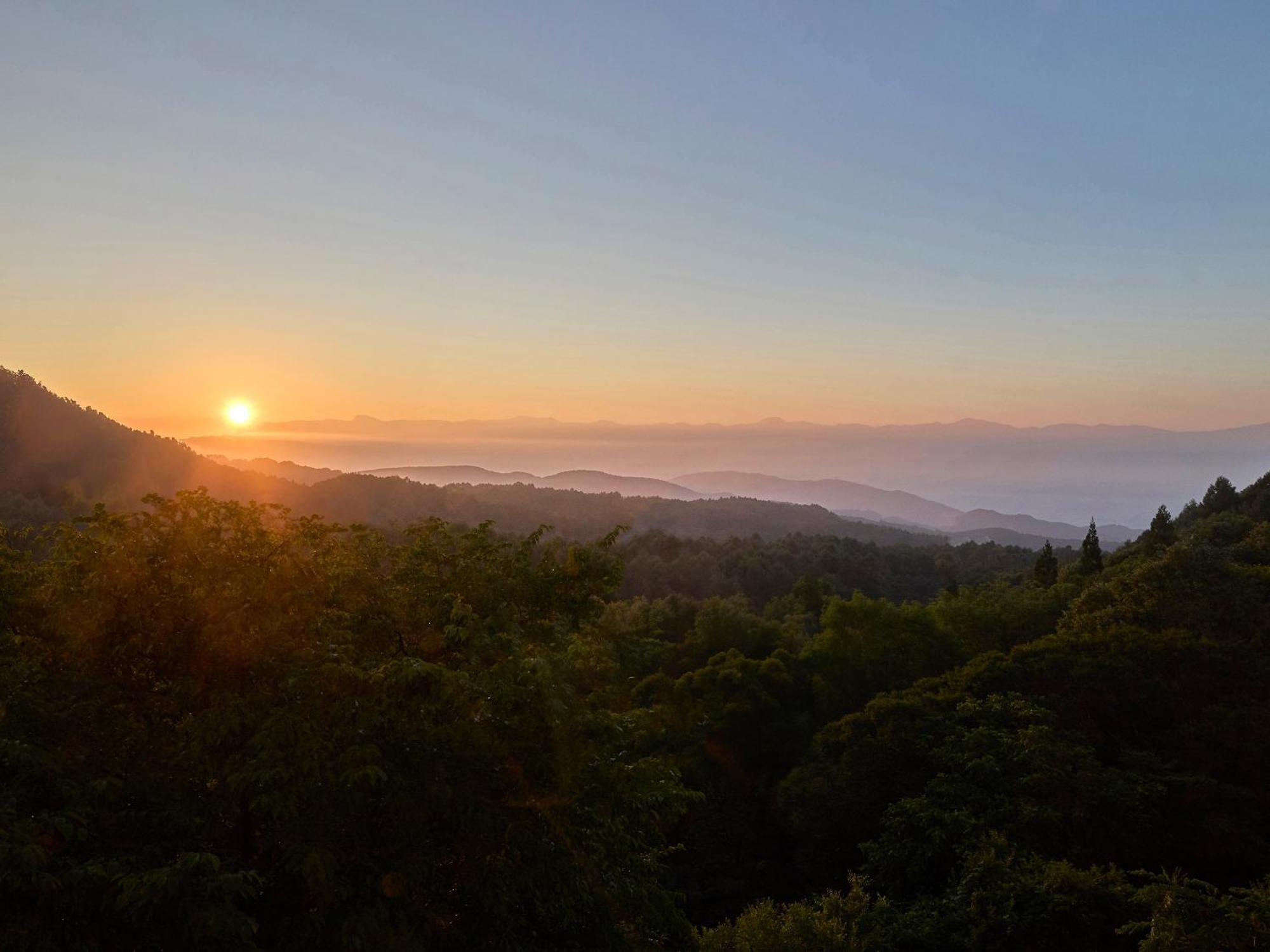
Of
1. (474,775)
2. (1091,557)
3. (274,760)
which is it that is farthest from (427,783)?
(1091,557)

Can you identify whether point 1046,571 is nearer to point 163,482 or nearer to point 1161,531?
point 1161,531

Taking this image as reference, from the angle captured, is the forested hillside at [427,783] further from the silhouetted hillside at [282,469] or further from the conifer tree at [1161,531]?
the silhouetted hillside at [282,469]

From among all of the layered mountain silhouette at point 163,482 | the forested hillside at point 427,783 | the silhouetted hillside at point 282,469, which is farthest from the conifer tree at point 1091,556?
the silhouetted hillside at point 282,469

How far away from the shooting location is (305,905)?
335 inches

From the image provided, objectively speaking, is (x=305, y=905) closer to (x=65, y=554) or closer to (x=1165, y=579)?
Result: (x=65, y=554)

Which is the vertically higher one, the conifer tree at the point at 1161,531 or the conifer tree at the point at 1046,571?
the conifer tree at the point at 1161,531

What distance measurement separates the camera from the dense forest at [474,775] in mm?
7910

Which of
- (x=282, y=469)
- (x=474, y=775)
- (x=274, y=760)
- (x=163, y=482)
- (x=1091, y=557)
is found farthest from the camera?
(x=282, y=469)

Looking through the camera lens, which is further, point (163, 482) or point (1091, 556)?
point (163, 482)

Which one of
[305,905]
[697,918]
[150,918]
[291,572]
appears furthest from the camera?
[697,918]

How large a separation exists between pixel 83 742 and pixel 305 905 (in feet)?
10.4

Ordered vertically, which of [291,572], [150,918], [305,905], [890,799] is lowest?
[890,799]

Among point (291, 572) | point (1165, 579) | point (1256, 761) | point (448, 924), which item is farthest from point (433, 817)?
point (1165, 579)

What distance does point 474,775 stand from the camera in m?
9.77
